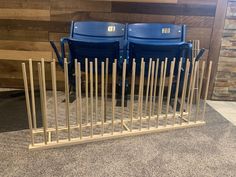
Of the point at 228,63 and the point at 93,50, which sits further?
the point at 228,63

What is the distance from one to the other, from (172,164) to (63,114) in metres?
1.20

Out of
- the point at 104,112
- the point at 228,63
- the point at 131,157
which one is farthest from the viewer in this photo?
the point at 228,63

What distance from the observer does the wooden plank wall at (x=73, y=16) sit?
8.87 ft

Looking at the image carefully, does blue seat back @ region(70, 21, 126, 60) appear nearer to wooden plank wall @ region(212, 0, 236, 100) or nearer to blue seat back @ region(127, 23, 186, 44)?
blue seat back @ region(127, 23, 186, 44)

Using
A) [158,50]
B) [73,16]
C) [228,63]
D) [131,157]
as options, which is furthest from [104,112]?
[228,63]

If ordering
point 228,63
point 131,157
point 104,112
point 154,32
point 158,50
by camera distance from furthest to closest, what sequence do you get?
point 228,63
point 154,32
point 158,50
point 104,112
point 131,157

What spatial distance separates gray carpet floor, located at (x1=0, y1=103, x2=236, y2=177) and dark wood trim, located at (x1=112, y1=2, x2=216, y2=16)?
4.82ft

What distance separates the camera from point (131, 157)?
164 cm

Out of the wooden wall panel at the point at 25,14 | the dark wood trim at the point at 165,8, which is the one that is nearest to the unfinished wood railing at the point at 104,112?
the dark wood trim at the point at 165,8

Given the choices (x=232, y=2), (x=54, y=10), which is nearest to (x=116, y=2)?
(x=54, y=10)

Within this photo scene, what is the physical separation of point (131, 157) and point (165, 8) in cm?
184

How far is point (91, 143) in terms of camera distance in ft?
5.92

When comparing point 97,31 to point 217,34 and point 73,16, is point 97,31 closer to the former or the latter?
point 73,16

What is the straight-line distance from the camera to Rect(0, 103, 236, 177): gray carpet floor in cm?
148
